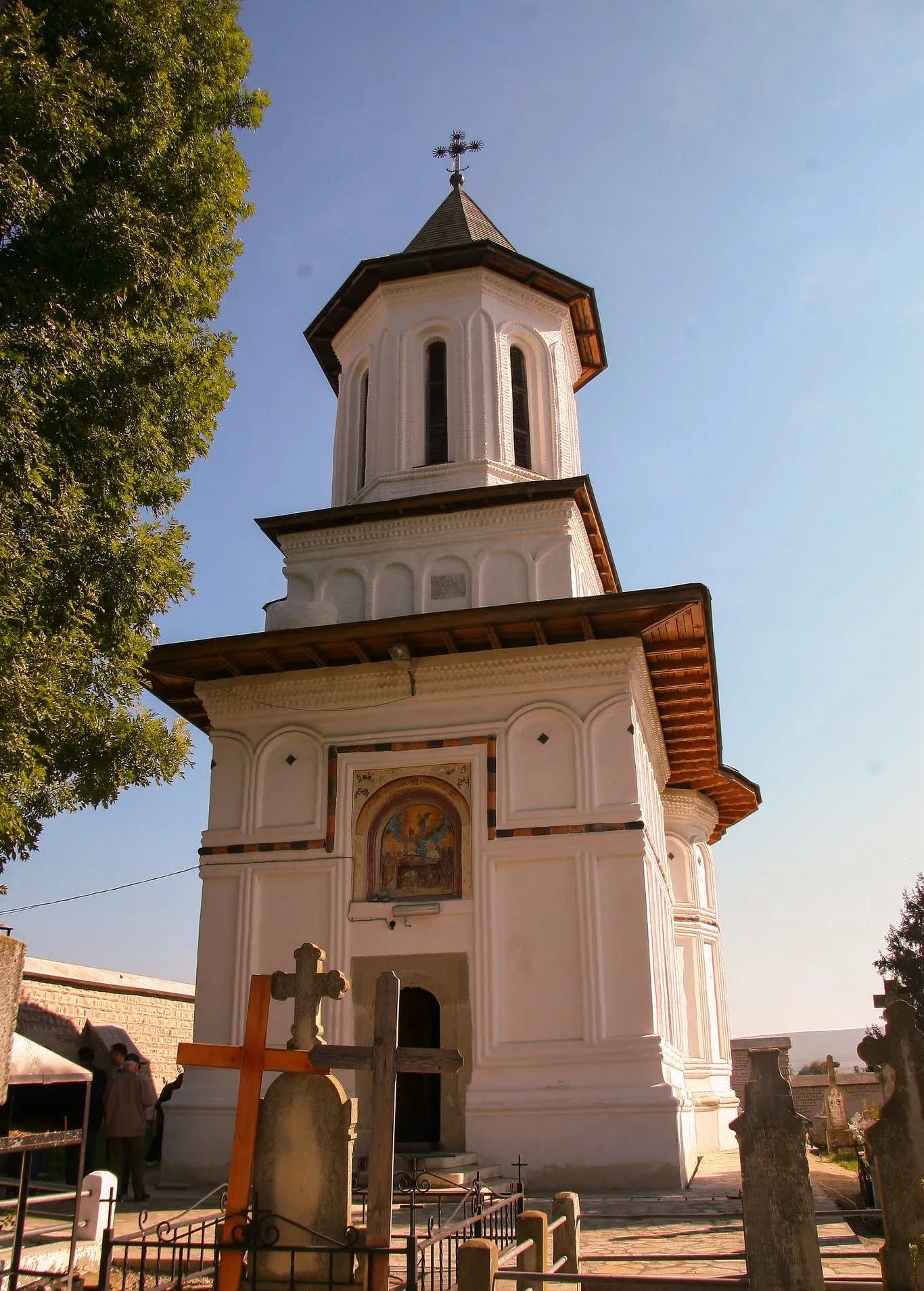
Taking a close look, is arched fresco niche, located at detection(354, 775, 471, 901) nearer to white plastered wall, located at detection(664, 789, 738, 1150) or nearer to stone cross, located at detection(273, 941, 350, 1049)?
stone cross, located at detection(273, 941, 350, 1049)

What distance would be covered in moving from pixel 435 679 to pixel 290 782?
1922 millimetres

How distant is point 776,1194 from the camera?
4.44 m

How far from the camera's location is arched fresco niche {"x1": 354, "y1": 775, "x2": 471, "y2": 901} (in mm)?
10891

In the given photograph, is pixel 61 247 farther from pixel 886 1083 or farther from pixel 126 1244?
pixel 886 1083

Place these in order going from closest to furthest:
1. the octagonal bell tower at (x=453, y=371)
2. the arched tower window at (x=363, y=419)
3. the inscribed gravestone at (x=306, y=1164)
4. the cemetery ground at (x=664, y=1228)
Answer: the inscribed gravestone at (x=306, y=1164) → the cemetery ground at (x=664, y=1228) → the octagonal bell tower at (x=453, y=371) → the arched tower window at (x=363, y=419)

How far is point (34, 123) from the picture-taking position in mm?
7020

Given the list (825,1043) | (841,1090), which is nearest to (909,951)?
(841,1090)

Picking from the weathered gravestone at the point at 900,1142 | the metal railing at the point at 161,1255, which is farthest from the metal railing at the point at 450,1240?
the weathered gravestone at the point at 900,1142

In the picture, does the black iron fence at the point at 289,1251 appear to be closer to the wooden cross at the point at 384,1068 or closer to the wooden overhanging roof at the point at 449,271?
the wooden cross at the point at 384,1068

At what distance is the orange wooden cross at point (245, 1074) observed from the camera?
475cm

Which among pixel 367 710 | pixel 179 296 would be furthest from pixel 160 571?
pixel 367 710

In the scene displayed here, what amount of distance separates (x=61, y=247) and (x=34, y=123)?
0.77 m

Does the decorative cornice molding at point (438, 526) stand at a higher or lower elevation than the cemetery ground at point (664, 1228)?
higher

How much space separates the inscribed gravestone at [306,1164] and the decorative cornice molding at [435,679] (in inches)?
249
